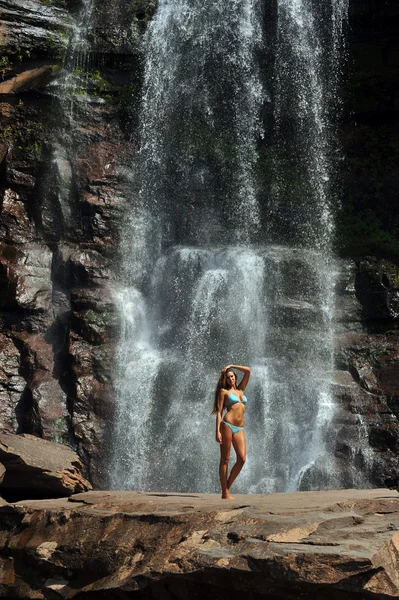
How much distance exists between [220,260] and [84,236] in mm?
3236

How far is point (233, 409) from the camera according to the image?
924 centimetres

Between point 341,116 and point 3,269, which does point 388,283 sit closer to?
point 341,116

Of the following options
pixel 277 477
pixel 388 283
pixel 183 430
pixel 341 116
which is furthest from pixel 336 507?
pixel 341 116

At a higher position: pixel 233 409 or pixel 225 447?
pixel 233 409

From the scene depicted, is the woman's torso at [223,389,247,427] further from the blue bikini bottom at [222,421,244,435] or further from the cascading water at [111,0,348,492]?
the cascading water at [111,0,348,492]

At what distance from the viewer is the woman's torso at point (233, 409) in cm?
920

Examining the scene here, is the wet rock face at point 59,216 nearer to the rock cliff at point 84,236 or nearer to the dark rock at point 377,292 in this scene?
the rock cliff at point 84,236

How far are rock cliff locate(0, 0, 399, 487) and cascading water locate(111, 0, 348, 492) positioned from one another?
0.45 m

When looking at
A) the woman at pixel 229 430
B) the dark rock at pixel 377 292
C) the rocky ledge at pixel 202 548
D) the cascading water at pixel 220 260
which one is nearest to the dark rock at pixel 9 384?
the cascading water at pixel 220 260

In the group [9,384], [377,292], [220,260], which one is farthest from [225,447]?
[377,292]

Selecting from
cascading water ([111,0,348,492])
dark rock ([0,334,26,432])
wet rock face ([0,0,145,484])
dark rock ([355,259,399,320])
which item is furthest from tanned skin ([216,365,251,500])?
dark rock ([355,259,399,320])

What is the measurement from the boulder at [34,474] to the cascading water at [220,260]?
3937 millimetres

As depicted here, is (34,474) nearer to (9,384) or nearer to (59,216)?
(9,384)

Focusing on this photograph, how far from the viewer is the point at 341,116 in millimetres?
19594
